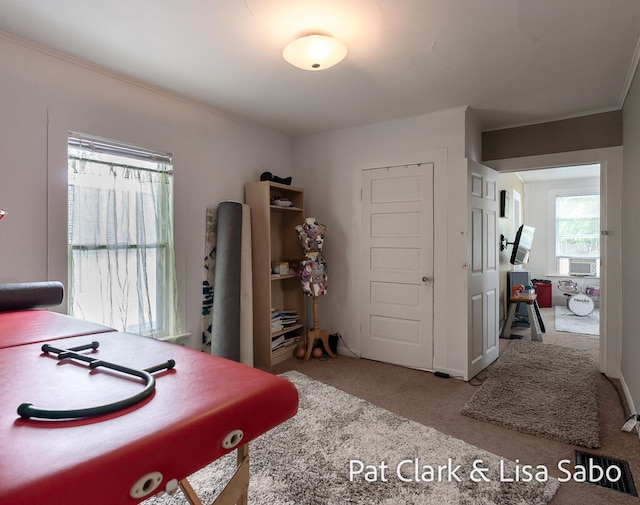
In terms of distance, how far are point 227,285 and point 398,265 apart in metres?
1.65

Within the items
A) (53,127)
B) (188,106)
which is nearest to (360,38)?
(188,106)

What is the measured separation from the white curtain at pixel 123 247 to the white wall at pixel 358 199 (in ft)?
5.55

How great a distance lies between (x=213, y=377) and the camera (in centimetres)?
94

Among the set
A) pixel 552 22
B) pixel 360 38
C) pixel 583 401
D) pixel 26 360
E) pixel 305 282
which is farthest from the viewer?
pixel 305 282

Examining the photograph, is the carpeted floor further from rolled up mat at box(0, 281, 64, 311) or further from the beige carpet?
rolled up mat at box(0, 281, 64, 311)

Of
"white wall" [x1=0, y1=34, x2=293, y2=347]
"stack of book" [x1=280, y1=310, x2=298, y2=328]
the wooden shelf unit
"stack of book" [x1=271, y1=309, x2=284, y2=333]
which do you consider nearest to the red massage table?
"white wall" [x1=0, y1=34, x2=293, y2=347]

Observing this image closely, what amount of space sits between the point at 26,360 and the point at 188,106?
8.47ft

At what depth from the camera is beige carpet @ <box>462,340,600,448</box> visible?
236 centimetres

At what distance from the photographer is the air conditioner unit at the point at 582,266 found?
22.7 ft

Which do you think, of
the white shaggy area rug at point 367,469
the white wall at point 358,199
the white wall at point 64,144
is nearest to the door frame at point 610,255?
the white wall at point 358,199

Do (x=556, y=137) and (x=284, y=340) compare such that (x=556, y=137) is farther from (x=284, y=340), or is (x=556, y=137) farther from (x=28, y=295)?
(x=28, y=295)

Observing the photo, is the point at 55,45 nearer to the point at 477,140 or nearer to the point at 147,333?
the point at 147,333

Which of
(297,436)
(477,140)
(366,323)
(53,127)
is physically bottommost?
(297,436)

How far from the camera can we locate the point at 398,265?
3.63 m
